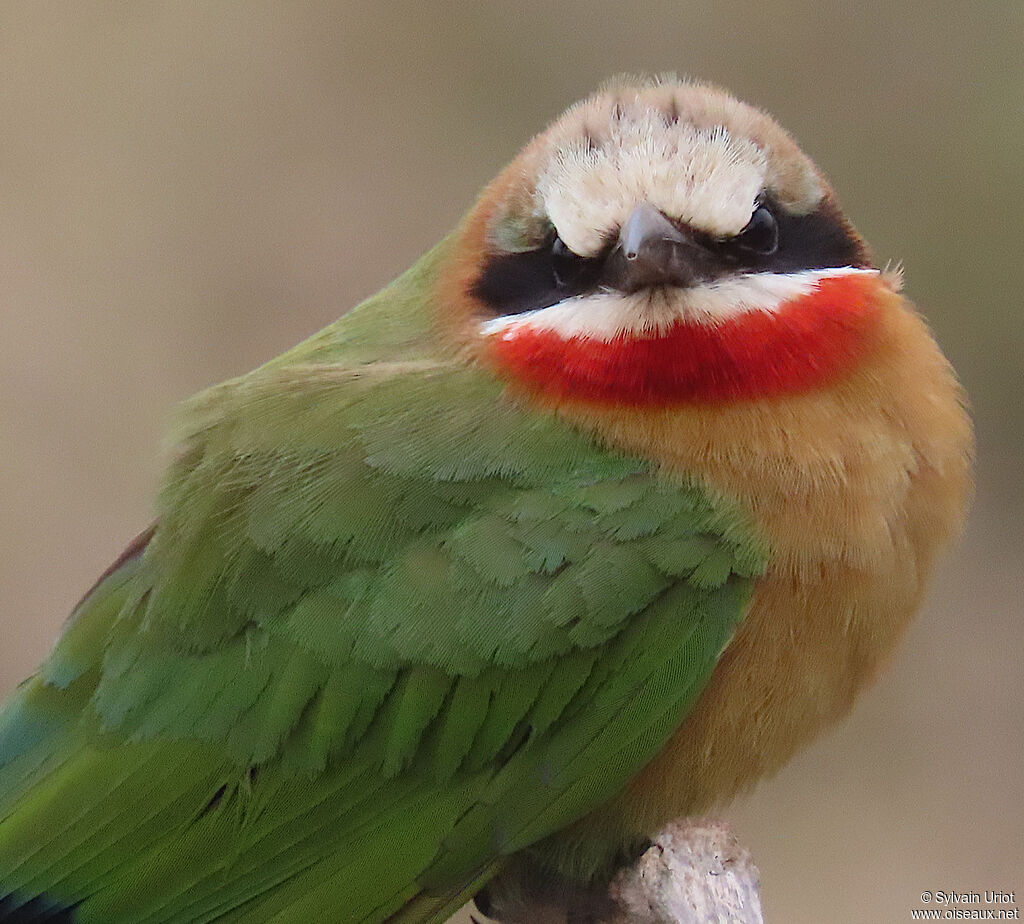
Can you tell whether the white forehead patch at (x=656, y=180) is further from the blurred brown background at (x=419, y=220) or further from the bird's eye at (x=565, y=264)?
the blurred brown background at (x=419, y=220)

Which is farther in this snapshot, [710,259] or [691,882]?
[710,259]

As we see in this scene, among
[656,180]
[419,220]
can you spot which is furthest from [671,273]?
[419,220]

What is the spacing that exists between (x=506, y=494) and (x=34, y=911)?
2.71 feet

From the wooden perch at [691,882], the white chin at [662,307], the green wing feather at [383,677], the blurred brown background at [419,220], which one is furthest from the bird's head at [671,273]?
the blurred brown background at [419,220]

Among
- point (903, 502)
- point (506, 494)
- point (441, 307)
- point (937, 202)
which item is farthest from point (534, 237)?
point (937, 202)

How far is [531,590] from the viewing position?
1788mm

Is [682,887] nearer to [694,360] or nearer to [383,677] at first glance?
[383,677]

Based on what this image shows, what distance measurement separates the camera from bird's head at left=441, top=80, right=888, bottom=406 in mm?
1884

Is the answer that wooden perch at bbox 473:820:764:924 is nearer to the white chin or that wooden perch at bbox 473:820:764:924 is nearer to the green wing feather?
the green wing feather

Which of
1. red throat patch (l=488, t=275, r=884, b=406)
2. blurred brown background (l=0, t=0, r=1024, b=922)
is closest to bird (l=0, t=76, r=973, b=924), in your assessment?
red throat patch (l=488, t=275, r=884, b=406)

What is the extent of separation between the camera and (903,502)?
1.92 m

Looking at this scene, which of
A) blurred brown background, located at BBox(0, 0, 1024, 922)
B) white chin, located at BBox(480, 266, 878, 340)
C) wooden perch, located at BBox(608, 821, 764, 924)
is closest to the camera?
wooden perch, located at BBox(608, 821, 764, 924)

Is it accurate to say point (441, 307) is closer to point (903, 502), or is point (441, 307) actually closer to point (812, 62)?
point (903, 502)

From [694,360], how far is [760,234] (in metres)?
0.20
